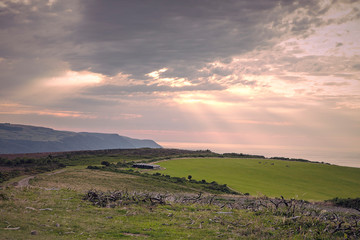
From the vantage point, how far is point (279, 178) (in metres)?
74.7

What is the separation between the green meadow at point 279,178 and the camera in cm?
5975

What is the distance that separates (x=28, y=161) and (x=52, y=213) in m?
75.5

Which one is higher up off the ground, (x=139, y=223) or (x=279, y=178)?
(x=139, y=223)

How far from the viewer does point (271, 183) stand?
67.6 metres

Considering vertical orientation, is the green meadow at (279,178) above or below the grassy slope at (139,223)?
below

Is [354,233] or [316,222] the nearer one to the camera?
[354,233]

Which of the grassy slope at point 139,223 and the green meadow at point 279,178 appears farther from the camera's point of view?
the green meadow at point 279,178

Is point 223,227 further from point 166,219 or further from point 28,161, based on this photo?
point 28,161

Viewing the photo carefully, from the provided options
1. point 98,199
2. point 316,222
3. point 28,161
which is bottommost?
point 28,161

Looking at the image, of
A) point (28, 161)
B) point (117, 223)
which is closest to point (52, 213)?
point (117, 223)

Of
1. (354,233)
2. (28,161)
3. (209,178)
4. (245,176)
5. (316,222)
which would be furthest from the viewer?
(28,161)

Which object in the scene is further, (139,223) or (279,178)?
(279,178)

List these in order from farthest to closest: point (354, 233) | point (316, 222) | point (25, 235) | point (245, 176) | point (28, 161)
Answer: point (28, 161) → point (245, 176) → point (316, 222) → point (354, 233) → point (25, 235)

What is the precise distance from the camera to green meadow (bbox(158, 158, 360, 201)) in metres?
59.8
